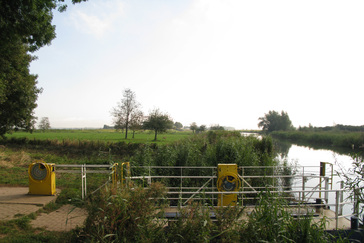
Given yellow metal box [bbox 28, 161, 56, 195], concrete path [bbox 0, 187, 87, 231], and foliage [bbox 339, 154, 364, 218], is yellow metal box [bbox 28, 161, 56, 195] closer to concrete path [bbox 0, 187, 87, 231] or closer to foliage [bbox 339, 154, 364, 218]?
concrete path [bbox 0, 187, 87, 231]

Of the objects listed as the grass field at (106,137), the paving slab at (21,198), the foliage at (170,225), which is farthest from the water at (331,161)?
the grass field at (106,137)

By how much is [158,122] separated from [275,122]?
51.5 meters

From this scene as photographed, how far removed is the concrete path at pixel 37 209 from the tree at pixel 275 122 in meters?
76.3

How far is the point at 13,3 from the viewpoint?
8.59 meters

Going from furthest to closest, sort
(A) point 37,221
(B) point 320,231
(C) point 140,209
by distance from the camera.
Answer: (A) point 37,221, (B) point 320,231, (C) point 140,209

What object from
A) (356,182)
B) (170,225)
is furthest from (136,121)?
(170,225)

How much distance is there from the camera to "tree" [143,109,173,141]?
39.6 meters

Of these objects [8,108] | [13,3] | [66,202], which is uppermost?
[13,3]

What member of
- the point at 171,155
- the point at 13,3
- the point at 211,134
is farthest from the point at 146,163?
the point at 211,134

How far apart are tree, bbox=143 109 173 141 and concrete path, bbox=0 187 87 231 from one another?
31110mm

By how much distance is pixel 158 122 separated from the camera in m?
39.7

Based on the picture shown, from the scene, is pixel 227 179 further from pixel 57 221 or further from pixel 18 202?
pixel 18 202

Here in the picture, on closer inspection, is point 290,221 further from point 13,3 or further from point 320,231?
point 13,3

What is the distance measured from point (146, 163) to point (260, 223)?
9.91m
